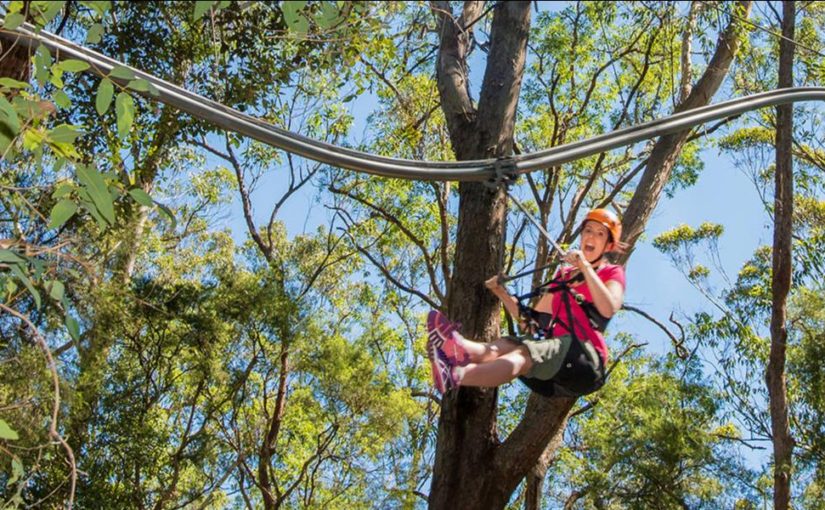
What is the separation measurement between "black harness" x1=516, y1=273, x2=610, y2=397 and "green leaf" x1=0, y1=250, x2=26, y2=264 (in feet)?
5.19

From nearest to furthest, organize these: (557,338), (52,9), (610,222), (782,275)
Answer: (52,9), (557,338), (610,222), (782,275)

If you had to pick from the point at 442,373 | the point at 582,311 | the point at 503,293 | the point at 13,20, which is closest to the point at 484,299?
the point at 503,293

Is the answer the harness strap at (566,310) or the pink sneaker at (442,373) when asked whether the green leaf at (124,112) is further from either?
the harness strap at (566,310)

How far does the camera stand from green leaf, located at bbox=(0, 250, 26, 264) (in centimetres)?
204

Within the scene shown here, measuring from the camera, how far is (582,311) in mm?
3270

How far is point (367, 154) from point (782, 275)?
4601 millimetres

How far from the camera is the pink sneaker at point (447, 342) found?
301 cm

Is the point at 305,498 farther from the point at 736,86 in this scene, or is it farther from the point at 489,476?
the point at 736,86

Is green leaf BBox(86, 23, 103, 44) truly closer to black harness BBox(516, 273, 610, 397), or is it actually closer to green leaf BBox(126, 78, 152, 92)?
green leaf BBox(126, 78, 152, 92)

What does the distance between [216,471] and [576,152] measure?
541cm

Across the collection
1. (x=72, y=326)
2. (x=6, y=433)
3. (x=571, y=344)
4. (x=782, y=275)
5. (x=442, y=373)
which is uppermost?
(x=782, y=275)

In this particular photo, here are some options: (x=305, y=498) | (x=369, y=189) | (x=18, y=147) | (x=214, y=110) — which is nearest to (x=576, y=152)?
(x=214, y=110)

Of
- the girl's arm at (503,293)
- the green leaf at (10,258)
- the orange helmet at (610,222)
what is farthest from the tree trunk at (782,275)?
the green leaf at (10,258)

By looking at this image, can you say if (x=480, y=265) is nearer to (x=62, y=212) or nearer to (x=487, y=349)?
(x=487, y=349)
